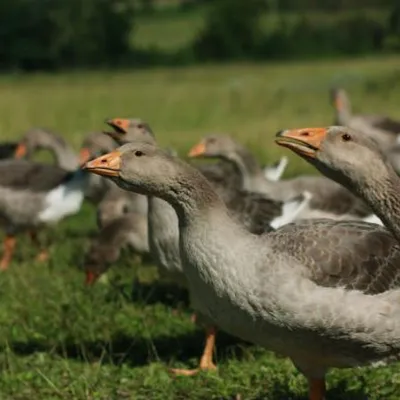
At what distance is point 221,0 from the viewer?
5181 cm

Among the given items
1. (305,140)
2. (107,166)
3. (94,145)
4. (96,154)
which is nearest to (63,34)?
(94,145)

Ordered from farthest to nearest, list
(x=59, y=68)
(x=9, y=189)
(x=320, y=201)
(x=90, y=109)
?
(x=59, y=68) < (x=90, y=109) < (x=9, y=189) < (x=320, y=201)

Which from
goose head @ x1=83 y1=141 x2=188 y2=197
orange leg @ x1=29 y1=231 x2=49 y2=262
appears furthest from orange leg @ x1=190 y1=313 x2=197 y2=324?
orange leg @ x1=29 y1=231 x2=49 y2=262

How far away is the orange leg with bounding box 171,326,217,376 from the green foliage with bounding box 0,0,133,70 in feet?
140

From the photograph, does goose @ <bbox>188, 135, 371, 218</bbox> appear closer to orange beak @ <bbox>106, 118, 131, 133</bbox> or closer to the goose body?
the goose body

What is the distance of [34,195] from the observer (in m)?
11.5

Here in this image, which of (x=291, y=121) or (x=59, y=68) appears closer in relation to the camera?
(x=291, y=121)

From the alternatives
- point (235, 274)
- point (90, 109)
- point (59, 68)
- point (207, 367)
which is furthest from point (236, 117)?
point (59, 68)

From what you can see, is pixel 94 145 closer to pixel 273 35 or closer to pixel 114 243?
pixel 114 243

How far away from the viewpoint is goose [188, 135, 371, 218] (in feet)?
33.2

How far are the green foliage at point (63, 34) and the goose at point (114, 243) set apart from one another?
130ft

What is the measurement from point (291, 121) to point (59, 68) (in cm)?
2817

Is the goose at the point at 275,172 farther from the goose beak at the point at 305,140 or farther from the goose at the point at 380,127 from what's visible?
the goose beak at the point at 305,140

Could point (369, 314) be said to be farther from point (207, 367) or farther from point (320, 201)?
point (320, 201)
